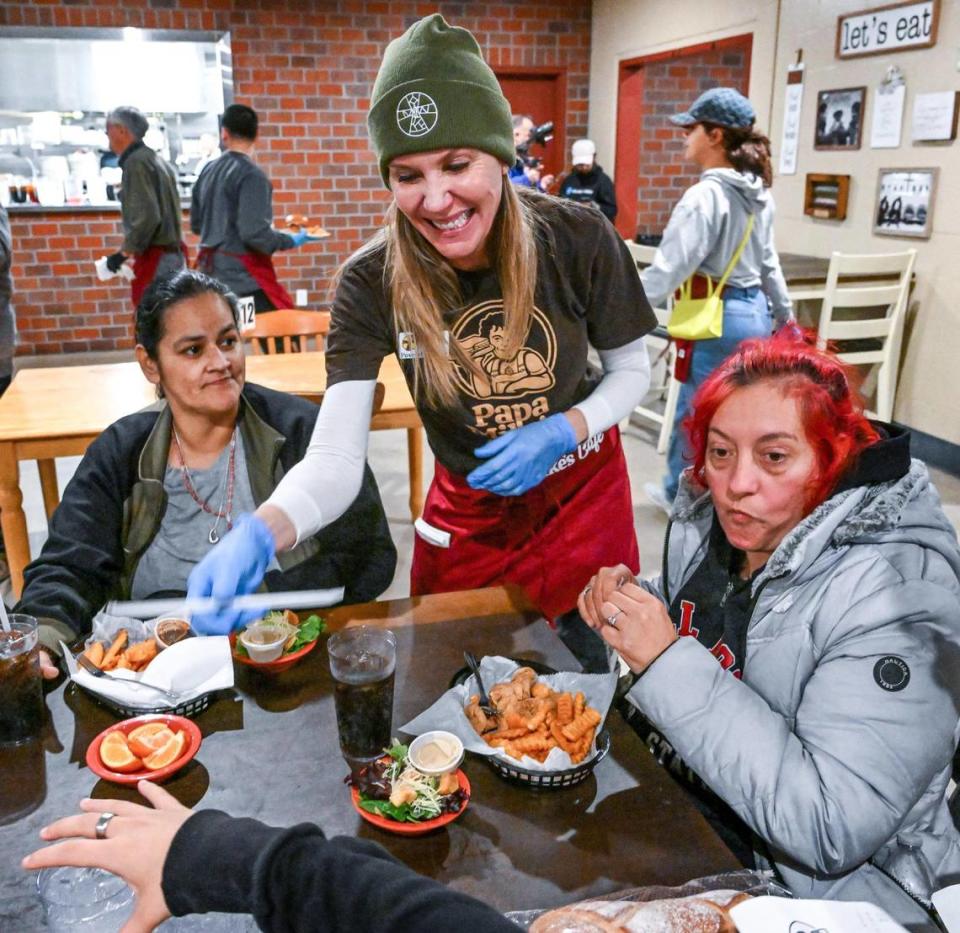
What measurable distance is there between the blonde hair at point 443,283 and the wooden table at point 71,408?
128 centimetres

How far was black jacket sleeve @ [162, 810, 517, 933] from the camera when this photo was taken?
717 millimetres

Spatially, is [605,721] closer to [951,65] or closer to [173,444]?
[173,444]

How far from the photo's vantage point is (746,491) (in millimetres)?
1229

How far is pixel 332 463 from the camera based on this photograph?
5.30ft

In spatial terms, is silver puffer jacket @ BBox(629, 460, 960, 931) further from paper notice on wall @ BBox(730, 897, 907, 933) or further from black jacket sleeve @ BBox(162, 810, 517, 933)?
black jacket sleeve @ BBox(162, 810, 517, 933)

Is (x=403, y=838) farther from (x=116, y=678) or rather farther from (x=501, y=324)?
(x=501, y=324)

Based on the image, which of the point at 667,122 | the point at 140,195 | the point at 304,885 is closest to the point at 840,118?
the point at 667,122

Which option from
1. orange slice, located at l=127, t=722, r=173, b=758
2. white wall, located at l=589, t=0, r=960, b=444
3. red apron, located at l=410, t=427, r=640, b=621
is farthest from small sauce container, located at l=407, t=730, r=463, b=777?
white wall, located at l=589, t=0, r=960, b=444

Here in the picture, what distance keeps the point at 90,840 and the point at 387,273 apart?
1.09 meters

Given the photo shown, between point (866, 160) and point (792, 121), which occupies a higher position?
point (792, 121)

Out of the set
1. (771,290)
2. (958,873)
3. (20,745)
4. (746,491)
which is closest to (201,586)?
(20,745)

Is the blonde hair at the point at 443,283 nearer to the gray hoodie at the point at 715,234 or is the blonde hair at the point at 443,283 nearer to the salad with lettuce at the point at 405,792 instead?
the salad with lettuce at the point at 405,792

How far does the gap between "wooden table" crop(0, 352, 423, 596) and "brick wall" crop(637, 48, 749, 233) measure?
493 centimetres

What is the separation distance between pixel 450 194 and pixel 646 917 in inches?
43.5
